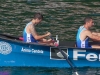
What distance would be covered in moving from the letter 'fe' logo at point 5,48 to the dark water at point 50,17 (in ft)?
2.19

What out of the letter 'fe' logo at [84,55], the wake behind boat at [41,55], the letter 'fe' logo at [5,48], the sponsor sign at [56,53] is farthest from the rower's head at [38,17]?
the letter 'fe' logo at [84,55]

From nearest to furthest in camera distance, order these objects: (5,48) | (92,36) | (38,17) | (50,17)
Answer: (38,17)
(5,48)
(92,36)
(50,17)

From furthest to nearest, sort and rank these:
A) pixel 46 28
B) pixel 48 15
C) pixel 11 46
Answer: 1. pixel 48 15
2. pixel 46 28
3. pixel 11 46

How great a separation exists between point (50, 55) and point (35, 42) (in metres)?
0.75

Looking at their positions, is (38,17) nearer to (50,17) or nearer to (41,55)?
(41,55)

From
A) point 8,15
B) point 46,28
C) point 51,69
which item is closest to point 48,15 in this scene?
point 8,15

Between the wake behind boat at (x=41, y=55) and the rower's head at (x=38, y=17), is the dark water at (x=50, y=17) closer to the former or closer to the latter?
the wake behind boat at (x=41, y=55)

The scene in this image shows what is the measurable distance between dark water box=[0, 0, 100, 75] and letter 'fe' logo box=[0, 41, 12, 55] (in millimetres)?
667

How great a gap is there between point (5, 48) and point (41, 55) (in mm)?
1387

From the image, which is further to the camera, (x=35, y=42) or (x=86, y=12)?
(x=86, y=12)

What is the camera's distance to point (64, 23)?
29312 millimetres

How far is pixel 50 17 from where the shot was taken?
31.3 meters

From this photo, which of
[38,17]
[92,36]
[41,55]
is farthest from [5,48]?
[92,36]

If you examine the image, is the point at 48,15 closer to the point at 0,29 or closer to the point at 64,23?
the point at 64,23
